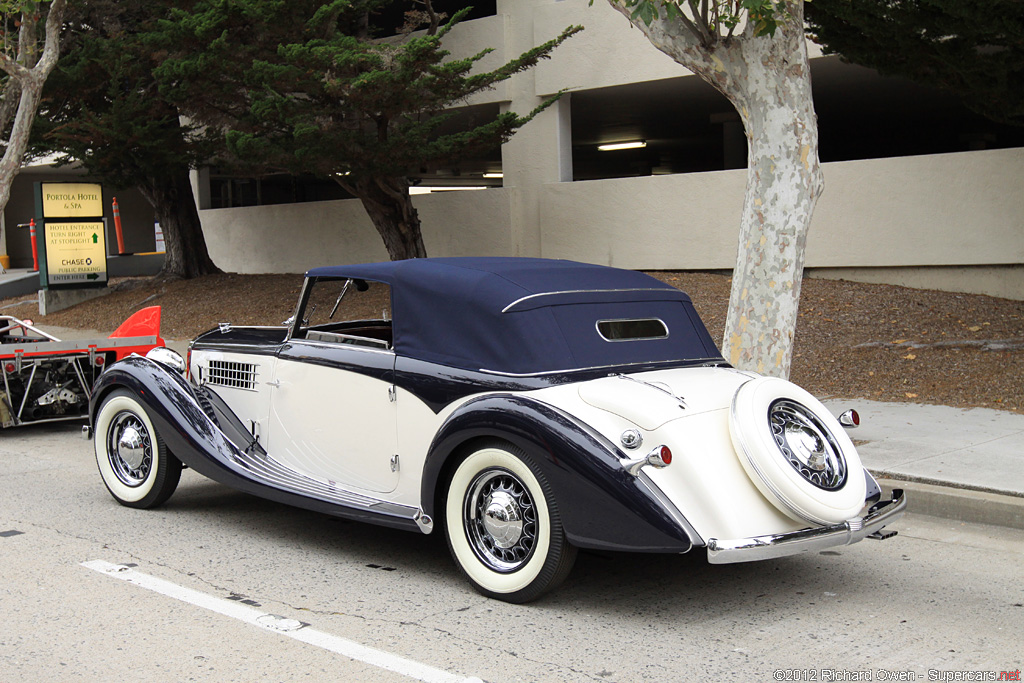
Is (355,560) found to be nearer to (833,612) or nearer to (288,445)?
(288,445)

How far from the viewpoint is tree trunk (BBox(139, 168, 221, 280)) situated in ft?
69.5

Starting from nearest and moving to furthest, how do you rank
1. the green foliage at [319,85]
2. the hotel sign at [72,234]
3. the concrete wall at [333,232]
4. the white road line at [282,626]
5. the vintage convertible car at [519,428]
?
the white road line at [282,626]
the vintage convertible car at [519,428]
the green foliage at [319,85]
the concrete wall at [333,232]
the hotel sign at [72,234]

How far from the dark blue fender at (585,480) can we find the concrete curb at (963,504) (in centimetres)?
285

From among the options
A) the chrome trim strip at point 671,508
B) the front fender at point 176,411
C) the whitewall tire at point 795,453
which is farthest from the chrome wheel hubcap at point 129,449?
the whitewall tire at point 795,453

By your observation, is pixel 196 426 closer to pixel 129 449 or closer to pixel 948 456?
pixel 129 449

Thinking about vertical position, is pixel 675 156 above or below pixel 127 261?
above

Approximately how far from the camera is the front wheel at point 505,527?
4539 mm

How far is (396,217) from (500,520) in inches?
499

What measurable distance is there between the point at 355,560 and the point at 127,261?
89.1 feet

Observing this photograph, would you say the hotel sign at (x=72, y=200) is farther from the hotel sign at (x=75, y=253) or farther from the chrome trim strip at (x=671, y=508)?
the chrome trim strip at (x=671, y=508)

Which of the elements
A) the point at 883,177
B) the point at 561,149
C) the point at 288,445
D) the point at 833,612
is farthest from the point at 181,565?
the point at 561,149

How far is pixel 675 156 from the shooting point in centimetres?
3325

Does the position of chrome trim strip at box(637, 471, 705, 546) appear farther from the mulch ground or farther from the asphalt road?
the mulch ground

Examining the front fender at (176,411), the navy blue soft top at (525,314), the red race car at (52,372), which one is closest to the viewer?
the navy blue soft top at (525,314)
